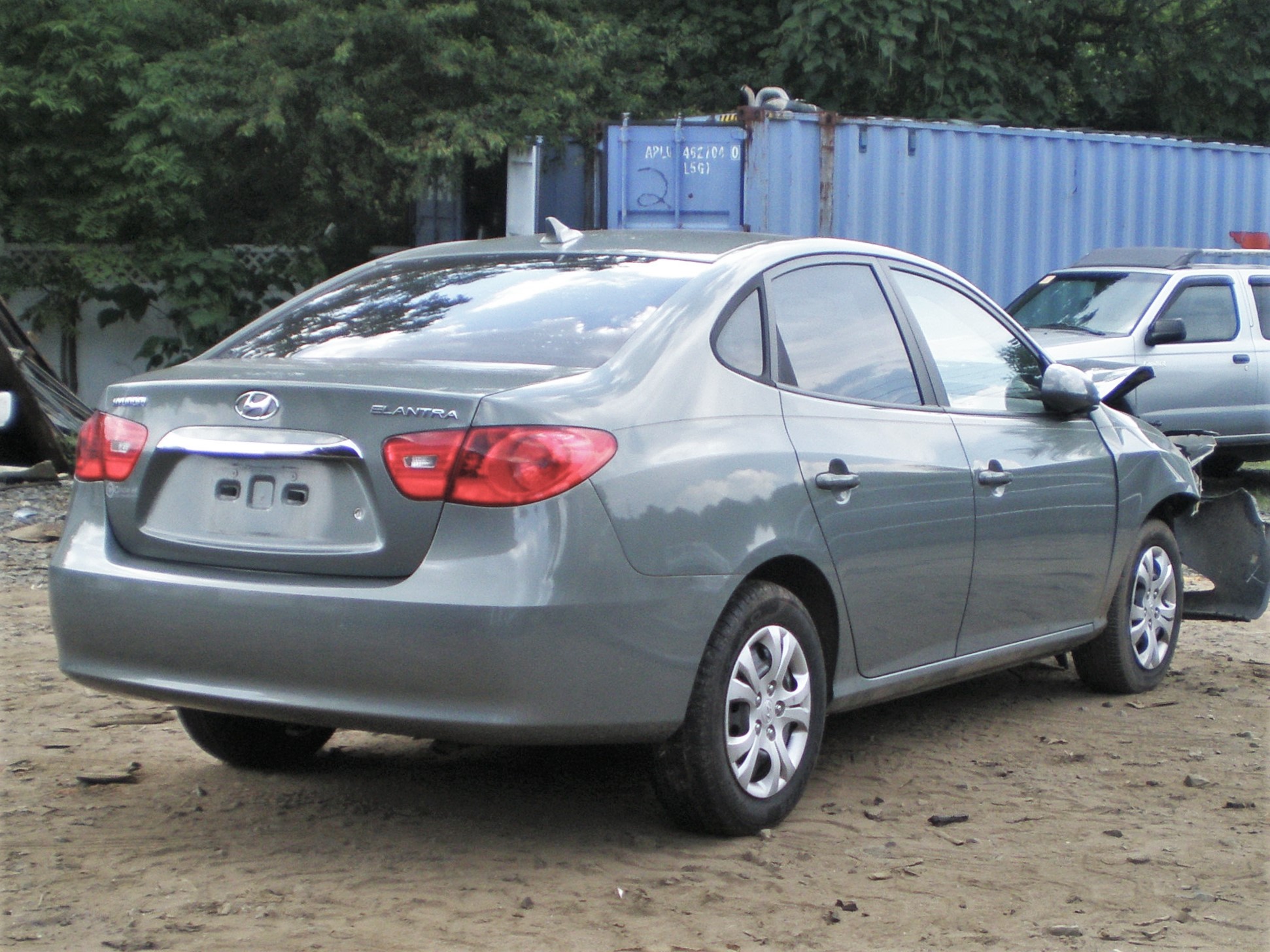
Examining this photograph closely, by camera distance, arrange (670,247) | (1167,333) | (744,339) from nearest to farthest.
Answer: (744,339)
(670,247)
(1167,333)

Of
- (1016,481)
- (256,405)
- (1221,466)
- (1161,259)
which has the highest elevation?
(1161,259)

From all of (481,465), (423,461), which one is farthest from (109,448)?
(481,465)

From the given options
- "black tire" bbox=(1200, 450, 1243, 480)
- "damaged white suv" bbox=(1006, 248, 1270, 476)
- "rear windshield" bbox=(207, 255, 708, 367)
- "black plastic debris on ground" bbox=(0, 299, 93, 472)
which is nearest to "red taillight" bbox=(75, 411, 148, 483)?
"rear windshield" bbox=(207, 255, 708, 367)

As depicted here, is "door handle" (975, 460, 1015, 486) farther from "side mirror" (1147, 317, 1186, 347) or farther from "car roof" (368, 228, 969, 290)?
"side mirror" (1147, 317, 1186, 347)

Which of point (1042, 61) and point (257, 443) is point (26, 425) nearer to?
point (257, 443)

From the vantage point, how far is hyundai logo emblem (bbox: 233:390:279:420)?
144 inches

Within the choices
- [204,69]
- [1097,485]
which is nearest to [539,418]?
[1097,485]

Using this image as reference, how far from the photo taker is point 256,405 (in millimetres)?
3676

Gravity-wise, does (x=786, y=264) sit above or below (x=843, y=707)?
above

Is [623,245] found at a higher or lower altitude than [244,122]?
lower

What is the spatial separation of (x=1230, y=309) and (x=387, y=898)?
34.1ft

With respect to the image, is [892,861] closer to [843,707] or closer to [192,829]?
[843,707]

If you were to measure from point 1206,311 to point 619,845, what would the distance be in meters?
9.52

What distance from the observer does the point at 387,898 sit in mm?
3533
